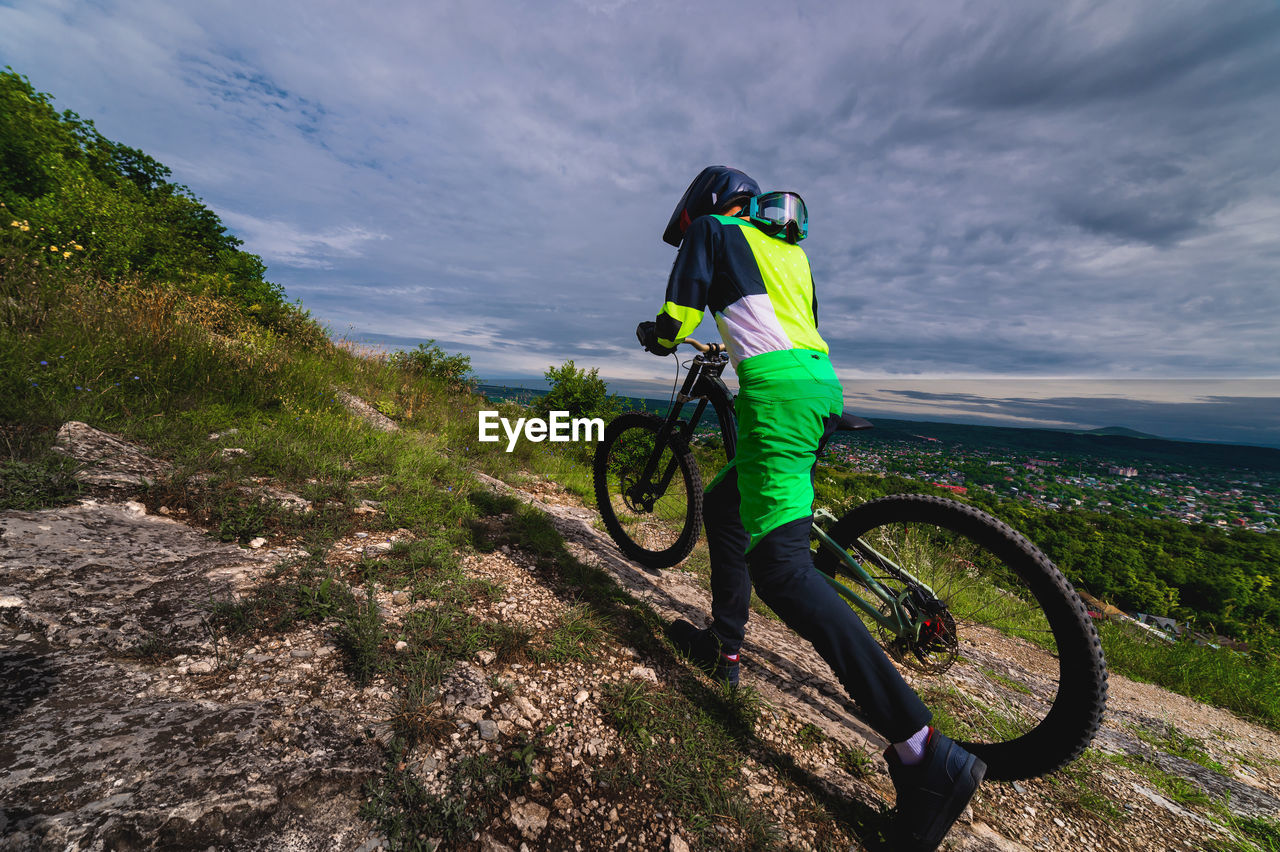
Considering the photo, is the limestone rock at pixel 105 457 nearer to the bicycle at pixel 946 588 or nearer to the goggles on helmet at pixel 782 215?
the bicycle at pixel 946 588

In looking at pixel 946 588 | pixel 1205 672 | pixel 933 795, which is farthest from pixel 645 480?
pixel 1205 672

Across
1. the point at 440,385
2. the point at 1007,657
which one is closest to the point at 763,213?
the point at 1007,657

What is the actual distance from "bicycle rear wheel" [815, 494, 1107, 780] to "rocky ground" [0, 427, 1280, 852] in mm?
320

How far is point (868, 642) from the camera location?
1551mm

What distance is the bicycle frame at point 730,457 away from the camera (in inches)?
82.6

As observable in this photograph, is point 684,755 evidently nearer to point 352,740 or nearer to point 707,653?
point 707,653

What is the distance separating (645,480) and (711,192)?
2110 mm

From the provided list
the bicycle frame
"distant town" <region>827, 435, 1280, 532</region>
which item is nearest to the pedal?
→ the bicycle frame

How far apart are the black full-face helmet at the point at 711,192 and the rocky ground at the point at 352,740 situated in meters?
2.52

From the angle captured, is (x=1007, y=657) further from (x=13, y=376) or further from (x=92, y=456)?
(x=13, y=376)

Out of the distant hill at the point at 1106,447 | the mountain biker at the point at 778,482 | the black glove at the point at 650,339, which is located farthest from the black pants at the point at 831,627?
the distant hill at the point at 1106,447

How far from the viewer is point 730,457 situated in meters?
2.94

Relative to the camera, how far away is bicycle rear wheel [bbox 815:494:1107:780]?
161 cm

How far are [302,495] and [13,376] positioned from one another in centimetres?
219
